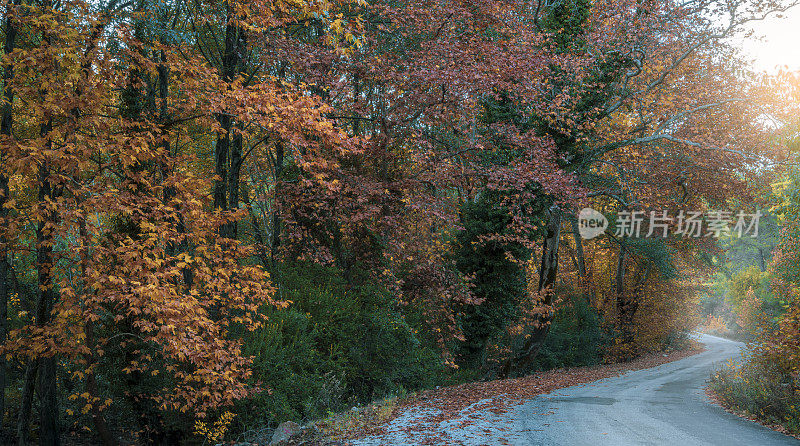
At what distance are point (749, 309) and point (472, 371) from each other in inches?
1461

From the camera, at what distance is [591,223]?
24.8 meters

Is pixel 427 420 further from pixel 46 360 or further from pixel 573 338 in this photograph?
pixel 573 338

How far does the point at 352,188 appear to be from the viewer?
11344 millimetres

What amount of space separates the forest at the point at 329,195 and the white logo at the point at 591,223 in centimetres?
11

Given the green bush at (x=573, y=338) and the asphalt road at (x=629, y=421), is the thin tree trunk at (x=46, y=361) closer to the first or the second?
the asphalt road at (x=629, y=421)

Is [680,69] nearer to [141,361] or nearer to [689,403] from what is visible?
[689,403]

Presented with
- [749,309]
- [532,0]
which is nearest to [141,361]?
[532,0]

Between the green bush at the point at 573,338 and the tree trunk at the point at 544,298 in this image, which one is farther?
the green bush at the point at 573,338

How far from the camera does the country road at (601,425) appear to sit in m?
7.45

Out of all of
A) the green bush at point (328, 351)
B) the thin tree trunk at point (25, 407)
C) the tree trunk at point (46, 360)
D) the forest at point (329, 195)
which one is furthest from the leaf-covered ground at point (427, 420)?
the thin tree trunk at point (25, 407)

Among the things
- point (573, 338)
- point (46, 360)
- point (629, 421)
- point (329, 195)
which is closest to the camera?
point (46, 360)

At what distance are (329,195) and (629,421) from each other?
267 inches

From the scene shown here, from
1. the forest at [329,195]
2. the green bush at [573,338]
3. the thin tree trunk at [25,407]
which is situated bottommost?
the green bush at [573,338]

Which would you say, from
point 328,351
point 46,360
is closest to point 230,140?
point 328,351
